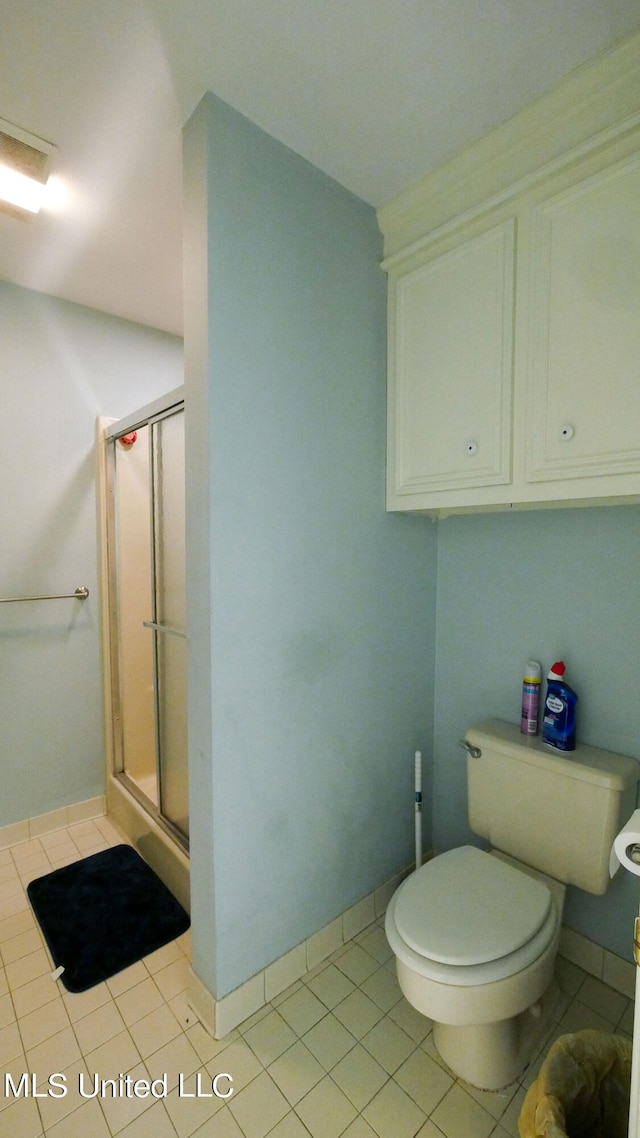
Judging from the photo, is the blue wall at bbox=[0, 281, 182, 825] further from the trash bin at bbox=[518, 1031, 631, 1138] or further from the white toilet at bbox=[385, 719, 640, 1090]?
the trash bin at bbox=[518, 1031, 631, 1138]

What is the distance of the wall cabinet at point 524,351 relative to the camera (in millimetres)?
1054

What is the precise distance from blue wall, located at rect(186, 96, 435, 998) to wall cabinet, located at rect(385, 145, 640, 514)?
0.46ft

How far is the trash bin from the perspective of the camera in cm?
90

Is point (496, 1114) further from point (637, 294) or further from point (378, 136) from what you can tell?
point (378, 136)

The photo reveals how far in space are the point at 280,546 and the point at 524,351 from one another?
80 centimetres

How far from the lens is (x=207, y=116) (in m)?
1.11

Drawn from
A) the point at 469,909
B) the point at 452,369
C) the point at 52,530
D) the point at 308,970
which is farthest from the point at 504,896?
the point at 52,530

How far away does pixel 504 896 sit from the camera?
3.92 ft

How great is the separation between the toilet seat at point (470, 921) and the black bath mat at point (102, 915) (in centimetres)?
88

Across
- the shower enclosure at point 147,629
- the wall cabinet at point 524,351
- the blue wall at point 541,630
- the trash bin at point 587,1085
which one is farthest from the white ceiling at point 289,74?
the trash bin at point 587,1085

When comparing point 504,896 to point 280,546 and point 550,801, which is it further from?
point 280,546

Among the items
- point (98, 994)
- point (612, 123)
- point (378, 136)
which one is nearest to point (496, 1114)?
point (98, 994)

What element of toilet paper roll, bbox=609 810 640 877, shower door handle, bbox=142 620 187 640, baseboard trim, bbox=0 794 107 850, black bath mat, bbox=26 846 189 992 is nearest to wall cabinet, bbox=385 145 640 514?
toilet paper roll, bbox=609 810 640 877

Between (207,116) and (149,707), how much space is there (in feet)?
6.45
